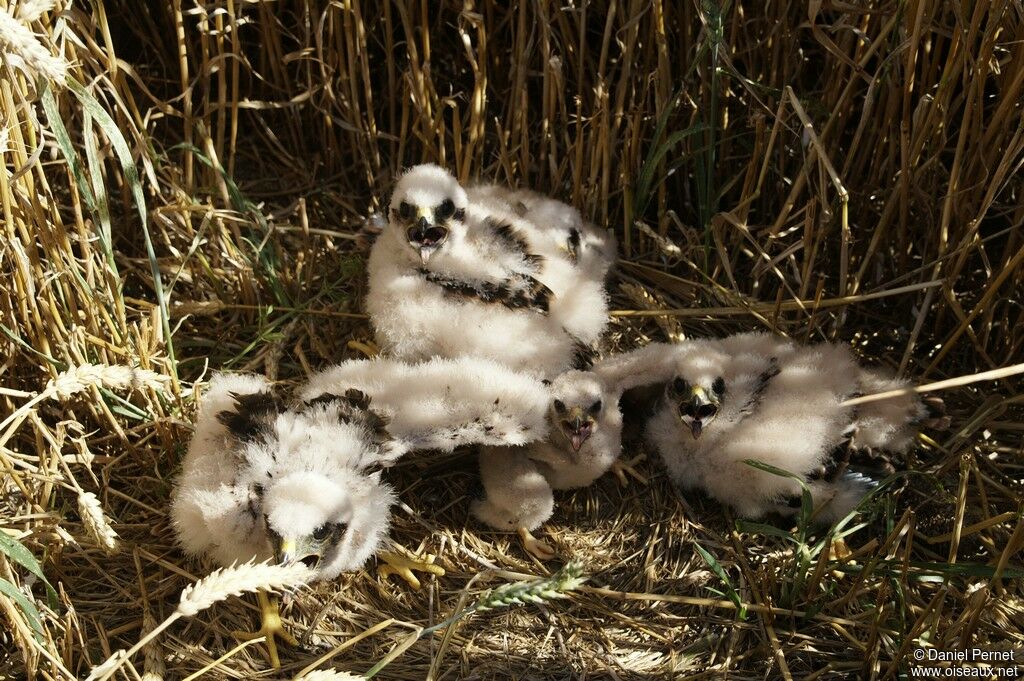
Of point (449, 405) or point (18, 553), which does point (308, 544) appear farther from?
point (18, 553)

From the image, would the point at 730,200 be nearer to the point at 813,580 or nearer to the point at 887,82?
the point at 887,82

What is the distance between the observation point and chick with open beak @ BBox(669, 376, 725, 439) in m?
3.00

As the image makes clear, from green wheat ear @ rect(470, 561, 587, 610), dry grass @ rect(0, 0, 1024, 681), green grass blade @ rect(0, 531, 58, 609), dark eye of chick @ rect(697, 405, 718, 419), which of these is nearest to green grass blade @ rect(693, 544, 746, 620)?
dry grass @ rect(0, 0, 1024, 681)

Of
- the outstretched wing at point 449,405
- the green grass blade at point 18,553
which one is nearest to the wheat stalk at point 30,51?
the green grass blade at point 18,553

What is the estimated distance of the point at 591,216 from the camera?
12.5 ft

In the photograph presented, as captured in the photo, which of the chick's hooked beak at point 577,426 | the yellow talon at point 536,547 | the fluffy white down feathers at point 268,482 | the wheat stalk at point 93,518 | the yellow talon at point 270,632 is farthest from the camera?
the yellow talon at point 536,547

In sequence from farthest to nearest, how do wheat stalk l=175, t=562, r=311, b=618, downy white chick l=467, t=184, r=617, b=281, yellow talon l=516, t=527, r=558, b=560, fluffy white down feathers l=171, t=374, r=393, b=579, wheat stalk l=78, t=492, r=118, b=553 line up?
1. downy white chick l=467, t=184, r=617, b=281
2. yellow talon l=516, t=527, r=558, b=560
3. fluffy white down feathers l=171, t=374, r=393, b=579
4. wheat stalk l=78, t=492, r=118, b=553
5. wheat stalk l=175, t=562, r=311, b=618

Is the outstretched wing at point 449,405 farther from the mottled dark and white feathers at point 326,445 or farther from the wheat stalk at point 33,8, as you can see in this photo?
the wheat stalk at point 33,8

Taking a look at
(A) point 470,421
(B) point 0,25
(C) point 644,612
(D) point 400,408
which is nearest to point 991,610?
(C) point 644,612

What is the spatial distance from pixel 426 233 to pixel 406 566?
112 centimetres

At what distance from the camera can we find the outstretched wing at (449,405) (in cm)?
285

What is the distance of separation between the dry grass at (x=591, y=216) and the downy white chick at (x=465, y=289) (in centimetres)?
41

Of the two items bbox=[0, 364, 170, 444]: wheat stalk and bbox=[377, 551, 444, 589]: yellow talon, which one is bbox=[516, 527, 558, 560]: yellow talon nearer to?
bbox=[377, 551, 444, 589]: yellow talon

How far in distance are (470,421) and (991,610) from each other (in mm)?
1654
